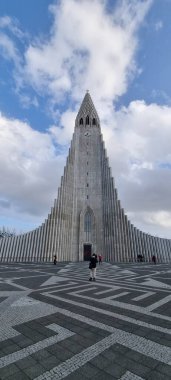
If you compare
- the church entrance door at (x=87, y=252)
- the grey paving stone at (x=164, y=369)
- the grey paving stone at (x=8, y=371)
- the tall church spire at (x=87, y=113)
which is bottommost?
the grey paving stone at (x=164, y=369)

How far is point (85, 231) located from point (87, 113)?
27392mm

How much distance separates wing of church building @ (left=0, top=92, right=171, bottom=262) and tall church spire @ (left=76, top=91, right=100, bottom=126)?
1069 centimetres

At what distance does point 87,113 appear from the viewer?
5228 cm

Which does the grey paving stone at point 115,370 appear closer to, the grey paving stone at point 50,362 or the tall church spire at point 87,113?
the grey paving stone at point 50,362

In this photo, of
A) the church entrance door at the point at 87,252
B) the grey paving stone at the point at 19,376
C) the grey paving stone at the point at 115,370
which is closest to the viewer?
the grey paving stone at the point at 19,376

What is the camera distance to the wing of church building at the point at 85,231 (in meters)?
40.7

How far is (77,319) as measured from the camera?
20.4 feet

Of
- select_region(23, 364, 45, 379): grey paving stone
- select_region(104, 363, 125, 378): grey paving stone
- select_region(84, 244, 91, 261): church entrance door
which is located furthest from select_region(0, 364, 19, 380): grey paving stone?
select_region(84, 244, 91, 261): church entrance door

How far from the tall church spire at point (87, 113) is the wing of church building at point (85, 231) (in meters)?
10.7

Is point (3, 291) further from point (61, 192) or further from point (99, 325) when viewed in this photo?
point (61, 192)

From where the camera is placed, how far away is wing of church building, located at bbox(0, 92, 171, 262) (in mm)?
40688

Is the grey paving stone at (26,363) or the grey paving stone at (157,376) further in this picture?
the grey paving stone at (26,363)

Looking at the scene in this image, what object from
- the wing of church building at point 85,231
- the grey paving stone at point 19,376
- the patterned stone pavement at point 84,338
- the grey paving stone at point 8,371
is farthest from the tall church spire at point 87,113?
the grey paving stone at point 19,376

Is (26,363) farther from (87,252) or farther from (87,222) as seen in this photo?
(87,222)
